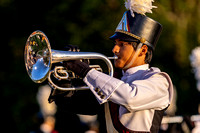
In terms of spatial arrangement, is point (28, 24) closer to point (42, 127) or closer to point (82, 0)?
point (82, 0)

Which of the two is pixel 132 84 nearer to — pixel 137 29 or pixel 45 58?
pixel 137 29

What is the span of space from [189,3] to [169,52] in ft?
5.89

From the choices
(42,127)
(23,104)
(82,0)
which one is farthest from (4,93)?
(42,127)

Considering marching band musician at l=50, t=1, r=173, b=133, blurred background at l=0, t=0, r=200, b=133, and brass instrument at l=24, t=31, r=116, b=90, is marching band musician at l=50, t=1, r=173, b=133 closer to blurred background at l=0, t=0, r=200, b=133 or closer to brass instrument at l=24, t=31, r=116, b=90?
brass instrument at l=24, t=31, r=116, b=90

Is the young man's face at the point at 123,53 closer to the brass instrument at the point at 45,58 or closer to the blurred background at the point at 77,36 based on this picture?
the brass instrument at the point at 45,58

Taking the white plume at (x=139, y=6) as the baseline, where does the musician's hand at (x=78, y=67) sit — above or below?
below

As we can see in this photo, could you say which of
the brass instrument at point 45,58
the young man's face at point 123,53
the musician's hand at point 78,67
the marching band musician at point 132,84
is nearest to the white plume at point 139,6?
the marching band musician at point 132,84

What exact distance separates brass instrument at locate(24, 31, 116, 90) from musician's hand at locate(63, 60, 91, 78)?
40 millimetres

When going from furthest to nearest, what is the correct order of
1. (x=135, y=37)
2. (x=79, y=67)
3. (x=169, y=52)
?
(x=169, y=52)
(x=135, y=37)
(x=79, y=67)

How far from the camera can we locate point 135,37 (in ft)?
12.1

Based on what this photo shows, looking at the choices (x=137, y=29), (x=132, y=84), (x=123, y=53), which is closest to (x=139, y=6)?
(x=137, y=29)

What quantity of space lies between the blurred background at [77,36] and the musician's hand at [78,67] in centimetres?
816

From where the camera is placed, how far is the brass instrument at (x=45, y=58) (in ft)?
11.4

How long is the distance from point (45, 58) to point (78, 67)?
349mm
